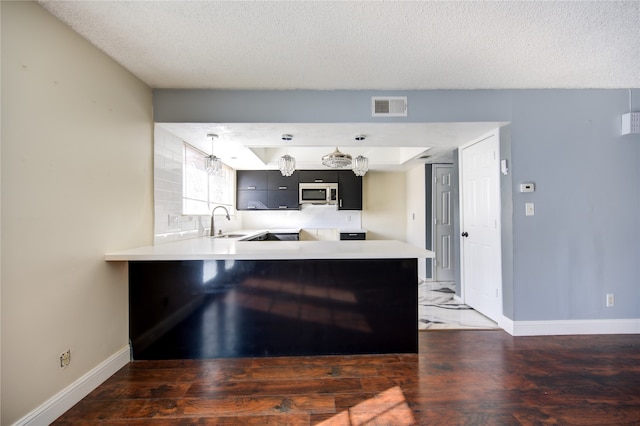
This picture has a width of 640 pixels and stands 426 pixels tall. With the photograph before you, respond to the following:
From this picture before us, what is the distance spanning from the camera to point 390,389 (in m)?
1.96

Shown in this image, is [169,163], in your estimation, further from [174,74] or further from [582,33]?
[582,33]

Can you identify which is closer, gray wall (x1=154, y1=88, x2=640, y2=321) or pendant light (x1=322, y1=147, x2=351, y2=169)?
gray wall (x1=154, y1=88, x2=640, y2=321)

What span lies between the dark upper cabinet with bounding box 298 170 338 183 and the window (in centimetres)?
141

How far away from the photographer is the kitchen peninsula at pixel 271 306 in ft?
7.86

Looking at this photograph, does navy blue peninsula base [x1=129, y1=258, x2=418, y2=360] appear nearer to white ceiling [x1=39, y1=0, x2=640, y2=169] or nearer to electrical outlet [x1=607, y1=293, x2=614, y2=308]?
white ceiling [x1=39, y1=0, x2=640, y2=169]

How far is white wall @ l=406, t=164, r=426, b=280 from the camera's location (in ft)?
16.7

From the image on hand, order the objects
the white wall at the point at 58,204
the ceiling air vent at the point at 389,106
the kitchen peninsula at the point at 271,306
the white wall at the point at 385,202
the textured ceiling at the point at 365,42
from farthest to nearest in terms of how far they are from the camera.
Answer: the white wall at the point at 385,202 < the ceiling air vent at the point at 389,106 < the kitchen peninsula at the point at 271,306 < the textured ceiling at the point at 365,42 < the white wall at the point at 58,204

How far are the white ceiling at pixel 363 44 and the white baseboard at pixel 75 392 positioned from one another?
200cm

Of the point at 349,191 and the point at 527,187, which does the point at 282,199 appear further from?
the point at 527,187

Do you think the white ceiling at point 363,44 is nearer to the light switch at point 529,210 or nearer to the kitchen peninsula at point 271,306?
the light switch at point 529,210

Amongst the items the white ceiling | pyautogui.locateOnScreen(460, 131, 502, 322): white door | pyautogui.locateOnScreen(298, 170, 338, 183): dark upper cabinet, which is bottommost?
pyautogui.locateOnScreen(460, 131, 502, 322): white door

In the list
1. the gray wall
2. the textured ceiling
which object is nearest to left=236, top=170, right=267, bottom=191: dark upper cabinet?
the textured ceiling

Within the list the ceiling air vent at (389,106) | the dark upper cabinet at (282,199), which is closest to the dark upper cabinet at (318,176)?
the dark upper cabinet at (282,199)

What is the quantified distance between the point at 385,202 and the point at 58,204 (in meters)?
5.04
